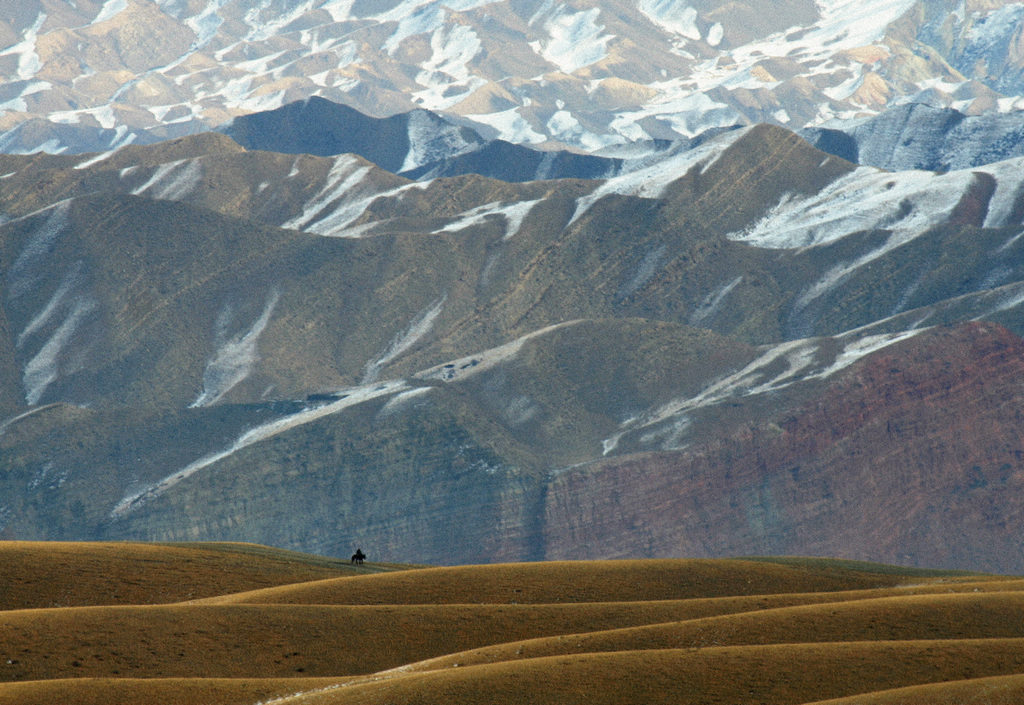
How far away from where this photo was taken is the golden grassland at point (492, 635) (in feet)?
129

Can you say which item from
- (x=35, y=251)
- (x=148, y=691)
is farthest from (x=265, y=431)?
(x=148, y=691)

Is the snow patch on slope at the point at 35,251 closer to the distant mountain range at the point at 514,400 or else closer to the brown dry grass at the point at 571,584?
the distant mountain range at the point at 514,400

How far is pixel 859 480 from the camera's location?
5428 inches

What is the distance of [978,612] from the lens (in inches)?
1938

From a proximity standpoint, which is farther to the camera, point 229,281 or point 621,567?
point 229,281

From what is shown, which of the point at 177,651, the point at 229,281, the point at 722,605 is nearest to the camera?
the point at 177,651

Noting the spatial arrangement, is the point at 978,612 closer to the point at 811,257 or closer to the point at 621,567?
the point at 621,567

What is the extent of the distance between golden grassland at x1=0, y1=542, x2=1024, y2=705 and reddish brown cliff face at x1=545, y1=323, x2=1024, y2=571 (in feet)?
221

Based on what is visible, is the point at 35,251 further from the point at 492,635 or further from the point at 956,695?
the point at 956,695

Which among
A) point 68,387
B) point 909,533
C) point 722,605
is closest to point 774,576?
point 722,605

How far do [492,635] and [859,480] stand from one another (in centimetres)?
9372

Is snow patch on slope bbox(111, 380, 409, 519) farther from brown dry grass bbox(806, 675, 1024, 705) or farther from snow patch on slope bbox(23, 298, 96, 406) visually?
brown dry grass bbox(806, 675, 1024, 705)

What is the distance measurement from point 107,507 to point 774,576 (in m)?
87.0

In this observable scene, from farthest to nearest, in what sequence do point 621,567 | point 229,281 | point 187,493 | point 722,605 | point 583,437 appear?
point 229,281 → point 583,437 → point 187,493 → point 621,567 → point 722,605
